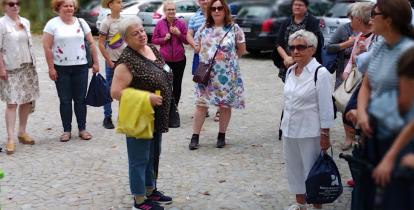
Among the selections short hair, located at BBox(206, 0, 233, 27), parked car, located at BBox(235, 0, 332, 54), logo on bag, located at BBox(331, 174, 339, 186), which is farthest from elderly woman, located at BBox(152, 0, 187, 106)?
parked car, located at BBox(235, 0, 332, 54)

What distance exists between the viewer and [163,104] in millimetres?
4801

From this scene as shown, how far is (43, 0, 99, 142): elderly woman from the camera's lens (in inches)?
→ 272

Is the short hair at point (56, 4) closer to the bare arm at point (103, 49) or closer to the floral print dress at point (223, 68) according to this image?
the bare arm at point (103, 49)

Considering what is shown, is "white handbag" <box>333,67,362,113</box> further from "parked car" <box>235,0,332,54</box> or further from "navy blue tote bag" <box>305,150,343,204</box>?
"parked car" <box>235,0,332,54</box>

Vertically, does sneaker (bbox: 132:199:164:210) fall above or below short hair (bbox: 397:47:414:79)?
below

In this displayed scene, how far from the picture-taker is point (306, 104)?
4.62 m

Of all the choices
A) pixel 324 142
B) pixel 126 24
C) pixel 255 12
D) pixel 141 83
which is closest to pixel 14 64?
pixel 126 24

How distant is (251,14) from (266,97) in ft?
16.3

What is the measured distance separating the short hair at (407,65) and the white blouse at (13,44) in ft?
16.0

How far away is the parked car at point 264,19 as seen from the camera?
1411 cm

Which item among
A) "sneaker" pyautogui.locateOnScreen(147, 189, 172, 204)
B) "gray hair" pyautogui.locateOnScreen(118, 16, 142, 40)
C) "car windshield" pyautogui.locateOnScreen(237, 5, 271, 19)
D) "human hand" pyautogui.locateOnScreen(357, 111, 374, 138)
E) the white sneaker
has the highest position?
"gray hair" pyautogui.locateOnScreen(118, 16, 142, 40)

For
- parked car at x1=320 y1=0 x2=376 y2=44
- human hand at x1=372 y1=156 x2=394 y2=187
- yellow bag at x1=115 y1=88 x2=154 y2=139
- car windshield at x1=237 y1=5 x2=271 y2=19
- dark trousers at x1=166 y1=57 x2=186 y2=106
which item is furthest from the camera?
car windshield at x1=237 y1=5 x2=271 y2=19

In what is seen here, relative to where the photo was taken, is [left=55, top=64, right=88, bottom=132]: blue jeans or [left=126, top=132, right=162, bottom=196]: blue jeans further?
[left=55, top=64, right=88, bottom=132]: blue jeans

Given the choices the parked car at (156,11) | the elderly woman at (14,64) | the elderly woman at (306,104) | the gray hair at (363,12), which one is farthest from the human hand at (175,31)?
the parked car at (156,11)
